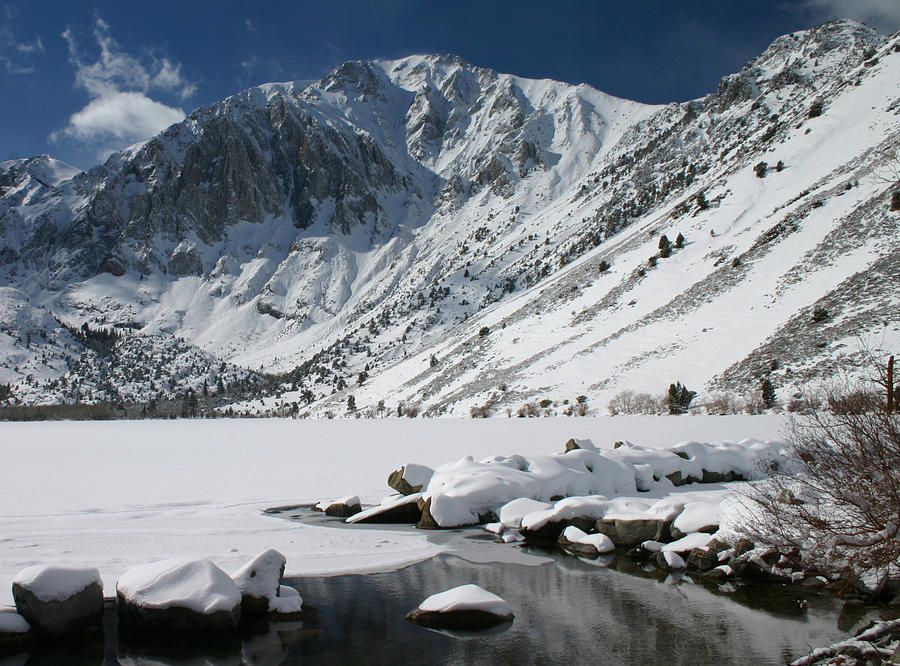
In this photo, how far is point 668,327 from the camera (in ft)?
231

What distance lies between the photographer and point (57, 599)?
33.3 ft

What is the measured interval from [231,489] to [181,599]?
1608 centimetres

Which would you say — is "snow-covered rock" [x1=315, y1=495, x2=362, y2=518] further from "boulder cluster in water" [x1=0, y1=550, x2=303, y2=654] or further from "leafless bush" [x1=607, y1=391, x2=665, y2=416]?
"leafless bush" [x1=607, y1=391, x2=665, y2=416]

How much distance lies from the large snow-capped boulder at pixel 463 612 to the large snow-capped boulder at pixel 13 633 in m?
6.34

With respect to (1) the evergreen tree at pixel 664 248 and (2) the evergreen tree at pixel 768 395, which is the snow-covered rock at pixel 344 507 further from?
(1) the evergreen tree at pixel 664 248

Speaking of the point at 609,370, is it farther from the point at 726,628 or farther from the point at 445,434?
the point at 726,628

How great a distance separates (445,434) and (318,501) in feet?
86.7

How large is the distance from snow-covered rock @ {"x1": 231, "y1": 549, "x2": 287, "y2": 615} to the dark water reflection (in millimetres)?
514

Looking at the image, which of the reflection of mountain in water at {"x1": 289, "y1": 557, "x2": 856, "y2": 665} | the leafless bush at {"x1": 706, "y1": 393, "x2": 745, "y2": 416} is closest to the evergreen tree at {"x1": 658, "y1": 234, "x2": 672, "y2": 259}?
the leafless bush at {"x1": 706, "y1": 393, "x2": 745, "y2": 416}

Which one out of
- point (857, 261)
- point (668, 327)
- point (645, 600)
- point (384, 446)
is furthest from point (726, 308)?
point (645, 600)

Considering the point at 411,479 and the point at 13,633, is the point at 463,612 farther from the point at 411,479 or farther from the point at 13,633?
the point at 411,479

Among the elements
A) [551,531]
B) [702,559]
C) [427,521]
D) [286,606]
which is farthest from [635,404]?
[286,606]

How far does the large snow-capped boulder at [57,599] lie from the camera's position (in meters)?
9.95

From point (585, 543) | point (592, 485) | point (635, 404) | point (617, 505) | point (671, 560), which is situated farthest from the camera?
point (635, 404)
